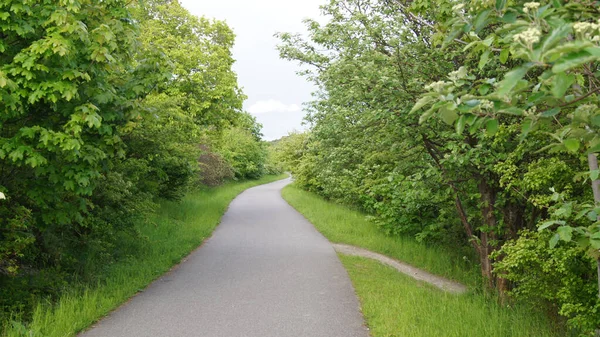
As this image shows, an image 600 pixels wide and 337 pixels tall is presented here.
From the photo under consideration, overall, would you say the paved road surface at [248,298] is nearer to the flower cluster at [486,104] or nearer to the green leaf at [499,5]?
the flower cluster at [486,104]

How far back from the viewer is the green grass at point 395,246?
→ 33.4 ft

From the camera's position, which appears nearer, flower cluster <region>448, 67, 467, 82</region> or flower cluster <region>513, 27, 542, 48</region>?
flower cluster <region>513, 27, 542, 48</region>

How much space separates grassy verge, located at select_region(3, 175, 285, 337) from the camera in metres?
5.29

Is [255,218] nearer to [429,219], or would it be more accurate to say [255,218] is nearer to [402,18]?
[429,219]

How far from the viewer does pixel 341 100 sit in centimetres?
759

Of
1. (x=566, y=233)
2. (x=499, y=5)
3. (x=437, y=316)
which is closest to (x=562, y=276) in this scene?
(x=437, y=316)

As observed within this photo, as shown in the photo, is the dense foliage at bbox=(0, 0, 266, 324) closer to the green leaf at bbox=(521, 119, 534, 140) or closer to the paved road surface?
the paved road surface

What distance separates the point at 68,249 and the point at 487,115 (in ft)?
28.9

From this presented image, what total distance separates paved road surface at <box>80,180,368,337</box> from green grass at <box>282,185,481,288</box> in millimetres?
1737

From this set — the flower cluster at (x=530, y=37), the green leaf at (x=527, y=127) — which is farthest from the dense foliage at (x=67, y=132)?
the flower cluster at (x=530, y=37)

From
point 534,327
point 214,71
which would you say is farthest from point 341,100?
point 214,71

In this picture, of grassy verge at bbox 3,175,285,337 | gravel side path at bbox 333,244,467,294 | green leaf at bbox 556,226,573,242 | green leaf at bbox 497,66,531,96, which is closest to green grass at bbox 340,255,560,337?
gravel side path at bbox 333,244,467,294

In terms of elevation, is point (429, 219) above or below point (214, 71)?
below

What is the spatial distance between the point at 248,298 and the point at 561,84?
621cm
